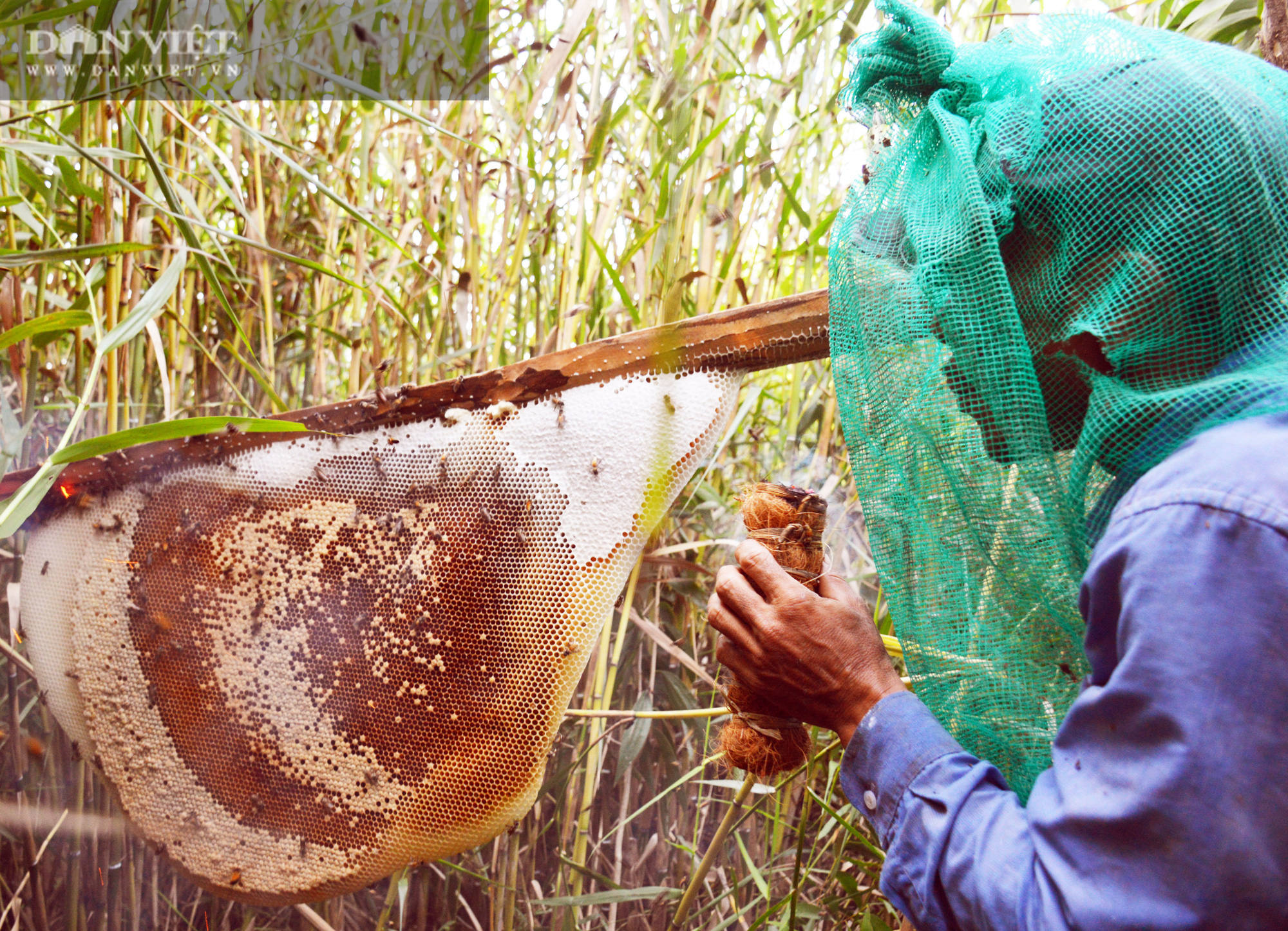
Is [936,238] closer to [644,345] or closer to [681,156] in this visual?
[644,345]

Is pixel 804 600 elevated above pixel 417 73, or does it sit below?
below

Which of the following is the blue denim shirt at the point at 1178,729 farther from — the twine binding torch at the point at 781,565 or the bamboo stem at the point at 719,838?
the bamboo stem at the point at 719,838

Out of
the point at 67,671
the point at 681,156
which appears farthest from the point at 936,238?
the point at 67,671

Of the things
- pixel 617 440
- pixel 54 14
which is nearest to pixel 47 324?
pixel 54 14

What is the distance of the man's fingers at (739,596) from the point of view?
Answer: 2.40ft

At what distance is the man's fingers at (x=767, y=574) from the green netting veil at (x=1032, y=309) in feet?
0.39

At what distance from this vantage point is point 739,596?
29.4 inches

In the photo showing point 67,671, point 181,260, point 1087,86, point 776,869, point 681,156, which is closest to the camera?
point 1087,86

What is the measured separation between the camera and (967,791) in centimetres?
59

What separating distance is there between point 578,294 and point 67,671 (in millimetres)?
912

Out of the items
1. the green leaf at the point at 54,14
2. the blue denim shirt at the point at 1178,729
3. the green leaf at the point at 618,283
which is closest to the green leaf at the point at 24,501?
the green leaf at the point at 54,14

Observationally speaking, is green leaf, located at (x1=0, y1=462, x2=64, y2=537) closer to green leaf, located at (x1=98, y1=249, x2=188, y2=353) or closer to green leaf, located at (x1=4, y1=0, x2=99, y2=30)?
green leaf, located at (x1=98, y1=249, x2=188, y2=353)

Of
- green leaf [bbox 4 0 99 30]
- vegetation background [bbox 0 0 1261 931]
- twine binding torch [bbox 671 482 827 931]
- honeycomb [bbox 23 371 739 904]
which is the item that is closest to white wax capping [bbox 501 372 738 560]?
honeycomb [bbox 23 371 739 904]

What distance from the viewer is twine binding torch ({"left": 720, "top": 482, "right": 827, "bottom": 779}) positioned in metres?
0.77
